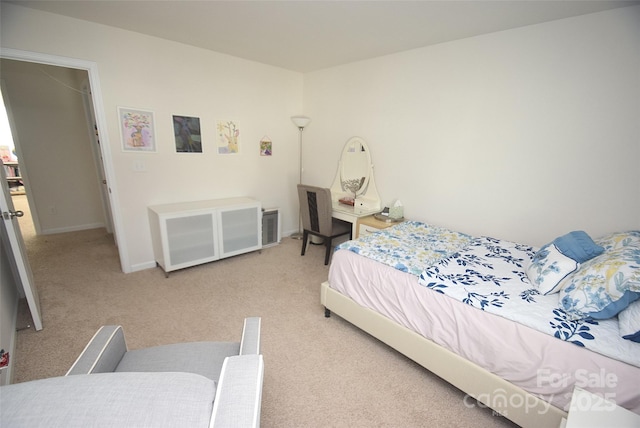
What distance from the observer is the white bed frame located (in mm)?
1262

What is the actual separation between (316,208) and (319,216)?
98 millimetres

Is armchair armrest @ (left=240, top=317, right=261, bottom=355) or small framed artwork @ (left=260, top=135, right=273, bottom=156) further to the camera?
small framed artwork @ (left=260, top=135, right=273, bottom=156)

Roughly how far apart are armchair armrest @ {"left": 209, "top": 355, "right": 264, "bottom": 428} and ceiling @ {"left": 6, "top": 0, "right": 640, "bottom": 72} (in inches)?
85.2

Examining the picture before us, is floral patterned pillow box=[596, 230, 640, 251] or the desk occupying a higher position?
floral patterned pillow box=[596, 230, 640, 251]

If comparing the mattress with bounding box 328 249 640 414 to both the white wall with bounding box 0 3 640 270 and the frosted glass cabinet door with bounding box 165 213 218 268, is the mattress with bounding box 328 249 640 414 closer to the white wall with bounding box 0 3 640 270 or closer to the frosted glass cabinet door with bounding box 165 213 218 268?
the white wall with bounding box 0 3 640 270

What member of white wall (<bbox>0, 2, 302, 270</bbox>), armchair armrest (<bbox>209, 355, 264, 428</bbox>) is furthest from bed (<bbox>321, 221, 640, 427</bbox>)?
white wall (<bbox>0, 2, 302, 270</bbox>)

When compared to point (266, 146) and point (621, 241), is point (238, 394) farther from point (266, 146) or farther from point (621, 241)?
point (266, 146)

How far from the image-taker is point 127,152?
2.68 m

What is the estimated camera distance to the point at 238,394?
0.63m

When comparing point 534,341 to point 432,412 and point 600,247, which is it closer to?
point 432,412

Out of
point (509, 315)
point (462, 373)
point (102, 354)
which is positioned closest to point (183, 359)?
point (102, 354)

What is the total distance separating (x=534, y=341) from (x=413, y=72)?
251 cm

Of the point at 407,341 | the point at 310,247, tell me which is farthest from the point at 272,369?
the point at 310,247

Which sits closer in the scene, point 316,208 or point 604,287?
point 604,287
